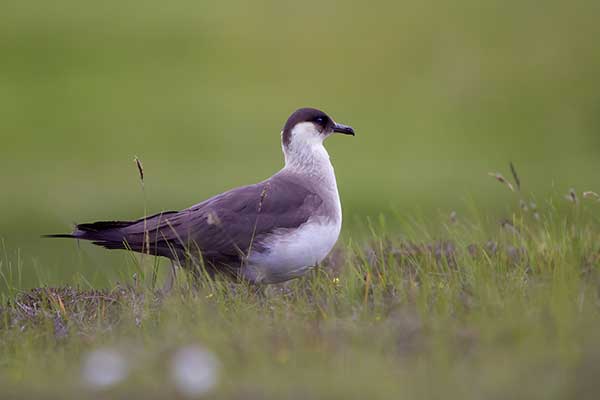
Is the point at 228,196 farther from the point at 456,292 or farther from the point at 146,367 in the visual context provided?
the point at 146,367

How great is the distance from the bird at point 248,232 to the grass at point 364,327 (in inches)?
4.9

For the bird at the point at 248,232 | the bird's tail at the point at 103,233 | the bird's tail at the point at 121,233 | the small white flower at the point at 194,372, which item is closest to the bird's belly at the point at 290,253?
the bird at the point at 248,232

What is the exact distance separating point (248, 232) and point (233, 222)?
111 mm

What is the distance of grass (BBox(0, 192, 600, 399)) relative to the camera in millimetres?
3182

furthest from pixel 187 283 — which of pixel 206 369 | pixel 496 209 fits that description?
pixel 496 209

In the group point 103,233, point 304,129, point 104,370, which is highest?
point 304,129

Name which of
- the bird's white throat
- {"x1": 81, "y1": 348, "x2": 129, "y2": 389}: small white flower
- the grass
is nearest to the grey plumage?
the grass

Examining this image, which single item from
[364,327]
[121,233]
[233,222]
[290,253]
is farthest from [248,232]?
[364,327]

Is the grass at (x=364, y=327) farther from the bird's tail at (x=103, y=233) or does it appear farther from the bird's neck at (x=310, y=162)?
the bird's neck at (x=310, y=162)

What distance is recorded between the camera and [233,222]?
213 inches

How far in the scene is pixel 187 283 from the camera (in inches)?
203

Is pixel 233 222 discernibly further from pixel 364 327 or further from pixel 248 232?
pixel 364 327

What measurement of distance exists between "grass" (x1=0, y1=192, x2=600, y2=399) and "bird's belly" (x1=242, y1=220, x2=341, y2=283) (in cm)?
10

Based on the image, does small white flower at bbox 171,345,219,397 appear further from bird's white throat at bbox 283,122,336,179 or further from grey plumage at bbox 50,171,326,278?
bird's white throat at bbox 283,122,336,179
